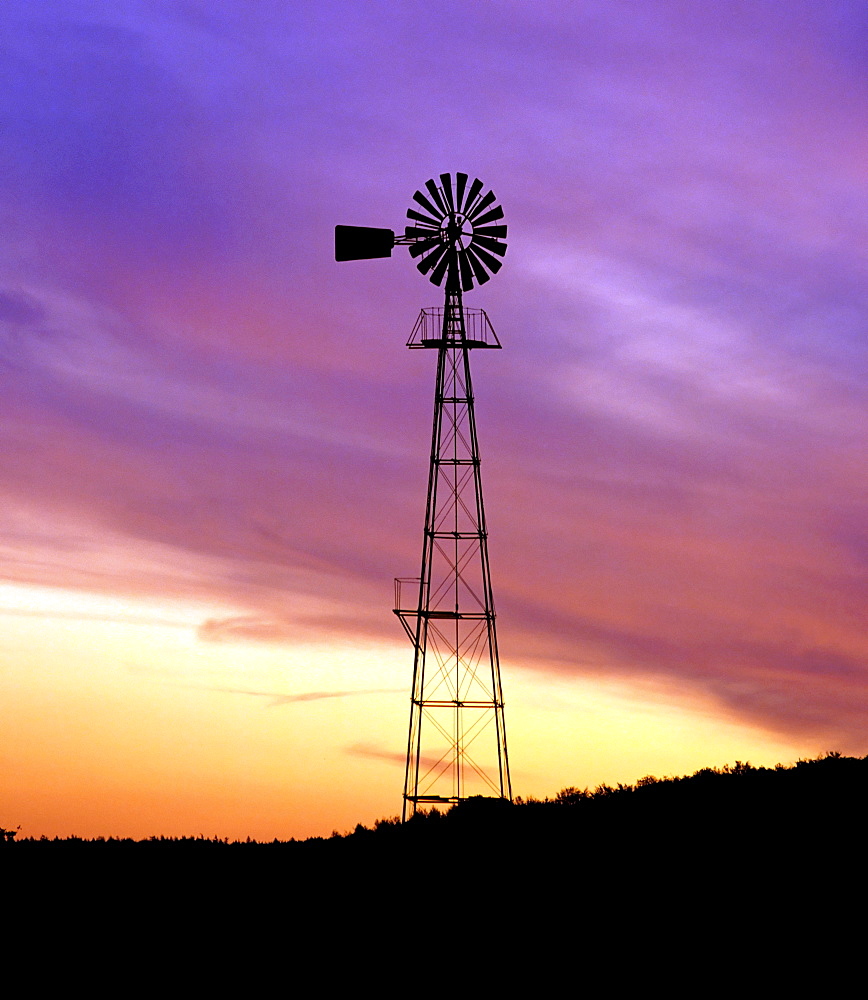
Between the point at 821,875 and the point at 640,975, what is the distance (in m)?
3.94

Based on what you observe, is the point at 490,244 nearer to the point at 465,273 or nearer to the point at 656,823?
the point at 465,273

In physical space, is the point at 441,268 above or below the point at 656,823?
above

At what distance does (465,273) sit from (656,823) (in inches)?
752

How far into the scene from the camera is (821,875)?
63.0 ft

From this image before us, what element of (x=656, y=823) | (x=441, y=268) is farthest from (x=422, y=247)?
(x=656, y=823)

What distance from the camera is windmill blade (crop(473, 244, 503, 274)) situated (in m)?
37.1

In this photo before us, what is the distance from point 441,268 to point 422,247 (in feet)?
3.02

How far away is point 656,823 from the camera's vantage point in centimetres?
2362

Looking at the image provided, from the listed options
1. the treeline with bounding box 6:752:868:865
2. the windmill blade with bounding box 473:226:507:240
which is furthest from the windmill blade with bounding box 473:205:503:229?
the treeline with bounding box 6:752:868:865

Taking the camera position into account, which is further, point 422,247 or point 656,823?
point 422,247

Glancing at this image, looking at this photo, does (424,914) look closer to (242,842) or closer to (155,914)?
(155,914)

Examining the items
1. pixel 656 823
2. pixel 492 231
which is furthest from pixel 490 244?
pixel 656 823

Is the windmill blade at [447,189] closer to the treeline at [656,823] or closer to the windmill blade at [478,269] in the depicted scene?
the windmill blade at [478,269]


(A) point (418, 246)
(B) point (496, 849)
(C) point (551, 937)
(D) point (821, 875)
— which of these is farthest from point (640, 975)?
(A) point (418, 246)
